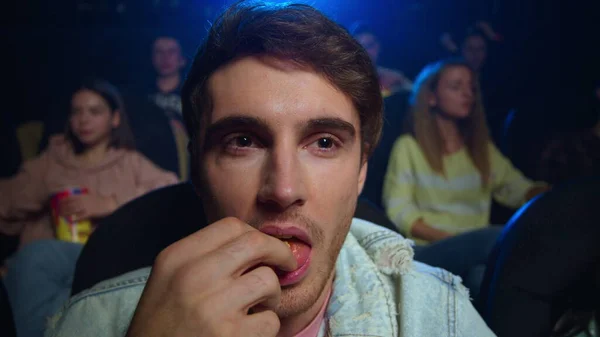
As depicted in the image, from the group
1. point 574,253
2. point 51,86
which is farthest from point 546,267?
point 51,86

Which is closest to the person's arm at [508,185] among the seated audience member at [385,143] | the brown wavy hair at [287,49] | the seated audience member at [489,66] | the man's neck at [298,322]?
the seated audience member at [489,66]

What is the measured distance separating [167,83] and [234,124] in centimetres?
245

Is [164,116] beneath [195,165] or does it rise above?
beneath

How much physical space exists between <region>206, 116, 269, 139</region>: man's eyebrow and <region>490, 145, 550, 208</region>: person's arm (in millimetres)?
2306

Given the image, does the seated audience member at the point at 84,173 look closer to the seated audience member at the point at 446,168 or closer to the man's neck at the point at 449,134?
the seated audience member at the point at 446,168

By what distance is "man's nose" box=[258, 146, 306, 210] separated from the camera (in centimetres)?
87

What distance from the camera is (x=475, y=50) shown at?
3279 mm

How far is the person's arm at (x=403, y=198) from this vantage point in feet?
8.81

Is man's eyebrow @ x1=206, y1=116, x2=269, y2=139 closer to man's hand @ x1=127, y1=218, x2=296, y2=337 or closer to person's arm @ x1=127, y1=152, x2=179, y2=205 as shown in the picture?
man's hand @ x1=127, y1=218, x2=296, y2=337

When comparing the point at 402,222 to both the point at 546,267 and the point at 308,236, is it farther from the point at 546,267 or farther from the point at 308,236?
the point at 308,236

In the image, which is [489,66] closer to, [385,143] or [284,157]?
[385,143]

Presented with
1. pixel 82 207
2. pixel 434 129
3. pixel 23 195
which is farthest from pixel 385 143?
pixel 23 195

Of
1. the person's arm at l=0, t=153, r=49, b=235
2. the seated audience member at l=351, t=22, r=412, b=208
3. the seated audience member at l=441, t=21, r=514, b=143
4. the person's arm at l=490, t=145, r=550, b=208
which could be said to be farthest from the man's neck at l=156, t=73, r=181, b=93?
the person's arm at l=490, t=145, r=550, b=208

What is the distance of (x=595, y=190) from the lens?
3.79 ft
